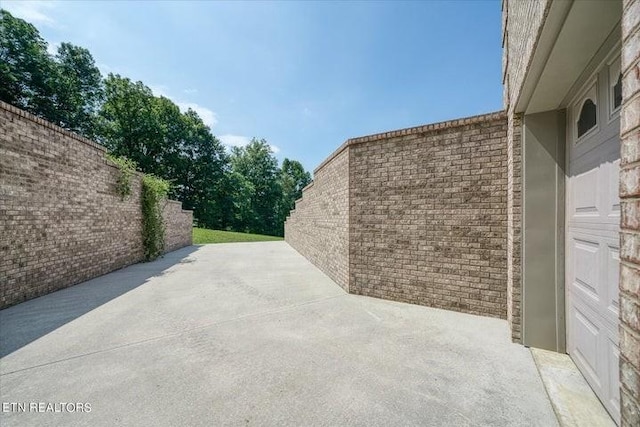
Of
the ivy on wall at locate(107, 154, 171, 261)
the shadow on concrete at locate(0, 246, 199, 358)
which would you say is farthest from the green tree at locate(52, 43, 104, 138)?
the shadow on concrete at locate(0, 246, 199, 358)

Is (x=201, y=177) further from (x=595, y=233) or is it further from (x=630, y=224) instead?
(x=630, y=224)

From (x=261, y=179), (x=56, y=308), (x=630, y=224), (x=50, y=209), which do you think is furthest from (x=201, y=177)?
(x=630, y=224)

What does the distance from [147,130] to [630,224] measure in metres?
32.3

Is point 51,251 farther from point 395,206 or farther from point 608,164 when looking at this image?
point 608,164

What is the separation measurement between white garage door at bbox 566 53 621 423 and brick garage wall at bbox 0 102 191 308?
8390 millimetres

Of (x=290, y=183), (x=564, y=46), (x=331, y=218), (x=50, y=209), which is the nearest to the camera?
(x=564, y=46)

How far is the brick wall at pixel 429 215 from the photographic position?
13.7 feet

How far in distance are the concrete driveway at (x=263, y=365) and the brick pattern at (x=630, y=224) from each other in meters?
1.54

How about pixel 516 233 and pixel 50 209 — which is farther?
pixel 50 209

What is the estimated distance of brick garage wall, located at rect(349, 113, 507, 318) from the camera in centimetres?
416

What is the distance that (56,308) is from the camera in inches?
179

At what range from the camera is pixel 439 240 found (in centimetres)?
459

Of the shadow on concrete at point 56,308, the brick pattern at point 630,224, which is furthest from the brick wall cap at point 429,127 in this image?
the shadow on concrete at point 56,308

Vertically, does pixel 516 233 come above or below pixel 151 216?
below
